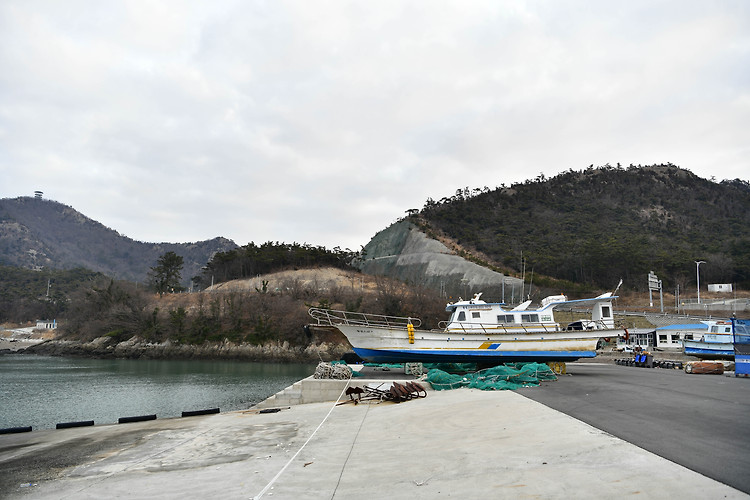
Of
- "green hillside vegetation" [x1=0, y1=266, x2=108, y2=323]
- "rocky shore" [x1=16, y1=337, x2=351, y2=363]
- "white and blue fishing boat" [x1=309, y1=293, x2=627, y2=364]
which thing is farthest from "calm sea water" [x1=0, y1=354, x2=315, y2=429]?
"green hillside vegetation" [x1=0, y1=266, x2=108, y2=323]

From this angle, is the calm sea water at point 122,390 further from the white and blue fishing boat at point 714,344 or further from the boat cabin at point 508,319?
the white and blue fishing boat at point 714,344

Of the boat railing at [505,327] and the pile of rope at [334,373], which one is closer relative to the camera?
the pile of rope at [334,373]

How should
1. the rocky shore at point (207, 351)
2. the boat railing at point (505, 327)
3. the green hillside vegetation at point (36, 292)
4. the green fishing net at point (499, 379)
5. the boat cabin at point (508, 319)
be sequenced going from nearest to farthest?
the green fishing net at point (499, 379)
the boat railing at point (505, 327)
the boat cabin at point (508, 319)
the rocky shore at point (207, 351)
the green hillside vegetation at point (36, 292)

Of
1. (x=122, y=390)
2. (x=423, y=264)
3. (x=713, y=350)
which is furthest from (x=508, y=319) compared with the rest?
(x=423, y=264)

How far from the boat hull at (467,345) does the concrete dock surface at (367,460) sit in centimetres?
771

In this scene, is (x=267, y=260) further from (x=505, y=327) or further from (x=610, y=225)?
(x=610, y=225)

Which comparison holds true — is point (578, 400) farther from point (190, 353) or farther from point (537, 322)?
point (190, 353)

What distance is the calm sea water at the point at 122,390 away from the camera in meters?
19.5

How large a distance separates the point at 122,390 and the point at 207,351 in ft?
89.2

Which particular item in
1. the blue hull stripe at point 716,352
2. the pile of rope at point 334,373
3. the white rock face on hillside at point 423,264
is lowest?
the blue hull stripe at point 716,352

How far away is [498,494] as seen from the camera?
4.84 meters

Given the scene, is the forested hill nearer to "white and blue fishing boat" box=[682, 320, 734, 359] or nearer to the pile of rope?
"white and blue fishing boat" box=[682, 320, 734, 359]

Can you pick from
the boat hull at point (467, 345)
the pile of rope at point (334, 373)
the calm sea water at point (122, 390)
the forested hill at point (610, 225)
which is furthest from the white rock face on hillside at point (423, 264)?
the pile of rope at point (334, 373)

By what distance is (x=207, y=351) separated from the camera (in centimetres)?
5262
